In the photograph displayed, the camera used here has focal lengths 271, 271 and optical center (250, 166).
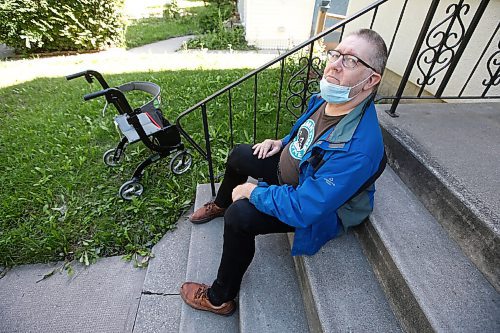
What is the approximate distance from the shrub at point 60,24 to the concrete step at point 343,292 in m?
7.59

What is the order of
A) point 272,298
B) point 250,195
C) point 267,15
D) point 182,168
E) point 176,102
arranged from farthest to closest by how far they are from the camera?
point 267,15 < point 176,102 < point 182,168 < point 272,298 < point 250,195

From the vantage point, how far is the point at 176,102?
413 cm

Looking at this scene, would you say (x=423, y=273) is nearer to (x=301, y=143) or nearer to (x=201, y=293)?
(x=301, y=143)

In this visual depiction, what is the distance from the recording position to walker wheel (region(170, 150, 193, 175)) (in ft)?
9.11

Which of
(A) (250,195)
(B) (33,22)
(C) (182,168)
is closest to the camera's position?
(A) (250,195)

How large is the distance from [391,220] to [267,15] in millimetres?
7283

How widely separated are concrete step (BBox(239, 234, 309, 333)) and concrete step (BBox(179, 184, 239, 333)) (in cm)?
18

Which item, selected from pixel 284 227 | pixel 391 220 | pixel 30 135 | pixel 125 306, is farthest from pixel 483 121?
pixel 30 135

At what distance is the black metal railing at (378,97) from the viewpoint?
1908mm

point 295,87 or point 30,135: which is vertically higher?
point 295,87

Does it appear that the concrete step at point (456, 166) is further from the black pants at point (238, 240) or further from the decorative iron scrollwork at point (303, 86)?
the black pants at point (238, 240)

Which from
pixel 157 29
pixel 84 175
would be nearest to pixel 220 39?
pixel 157 29

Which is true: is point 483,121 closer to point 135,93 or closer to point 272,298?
point 272,298

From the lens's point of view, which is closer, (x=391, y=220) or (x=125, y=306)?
(x=391, y=220)
